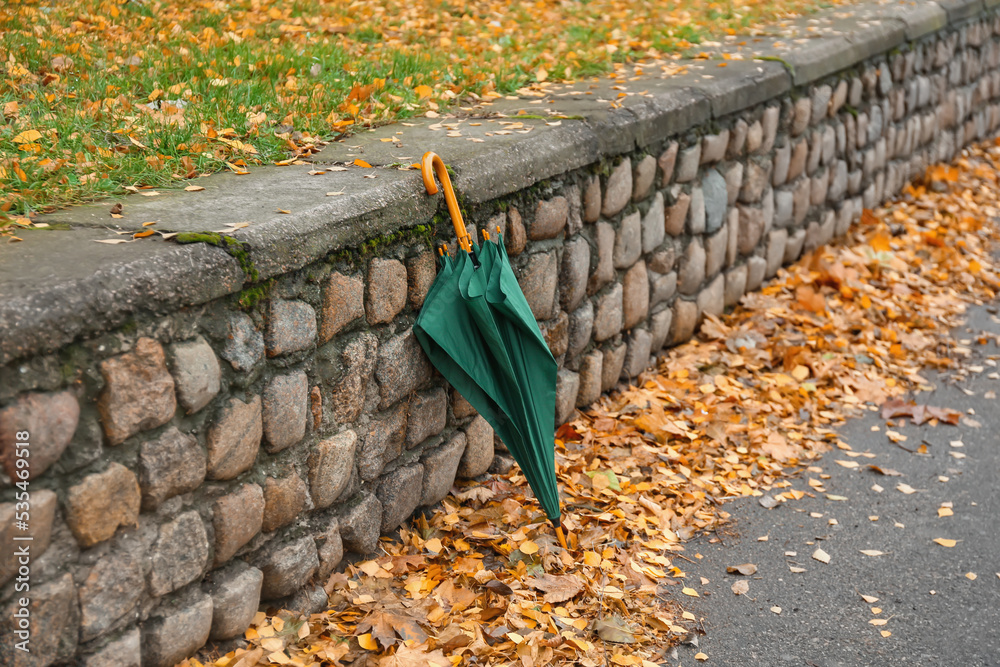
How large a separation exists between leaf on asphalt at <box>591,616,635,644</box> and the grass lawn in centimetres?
166

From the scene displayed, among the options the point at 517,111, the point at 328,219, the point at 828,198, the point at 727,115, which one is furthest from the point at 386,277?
the point at 828,198

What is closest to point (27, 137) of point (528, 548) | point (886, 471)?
point (528, 548)

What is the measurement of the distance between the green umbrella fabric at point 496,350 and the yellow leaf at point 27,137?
1249 millimetres

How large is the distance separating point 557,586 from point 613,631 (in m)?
0.21

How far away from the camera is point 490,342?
8.30ft

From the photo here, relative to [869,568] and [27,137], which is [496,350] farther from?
[27,137]

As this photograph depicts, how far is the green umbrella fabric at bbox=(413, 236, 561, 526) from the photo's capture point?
8.29ft

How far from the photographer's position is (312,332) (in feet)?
7.48

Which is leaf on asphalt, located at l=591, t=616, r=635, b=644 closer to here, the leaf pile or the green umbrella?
the leaf pile

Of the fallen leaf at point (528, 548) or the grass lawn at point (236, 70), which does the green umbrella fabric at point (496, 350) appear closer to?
the fallen leaf at point (528, 548)

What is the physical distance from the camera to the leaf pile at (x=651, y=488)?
2371 mm

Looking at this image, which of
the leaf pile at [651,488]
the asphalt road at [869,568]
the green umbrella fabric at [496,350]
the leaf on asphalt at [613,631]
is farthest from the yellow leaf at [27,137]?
the asphalt road at [869,568]

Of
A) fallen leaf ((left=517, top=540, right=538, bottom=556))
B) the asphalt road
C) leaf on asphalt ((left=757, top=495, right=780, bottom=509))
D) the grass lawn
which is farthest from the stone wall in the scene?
the asphalt road

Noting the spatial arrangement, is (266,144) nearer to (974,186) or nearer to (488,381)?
(488,381)
